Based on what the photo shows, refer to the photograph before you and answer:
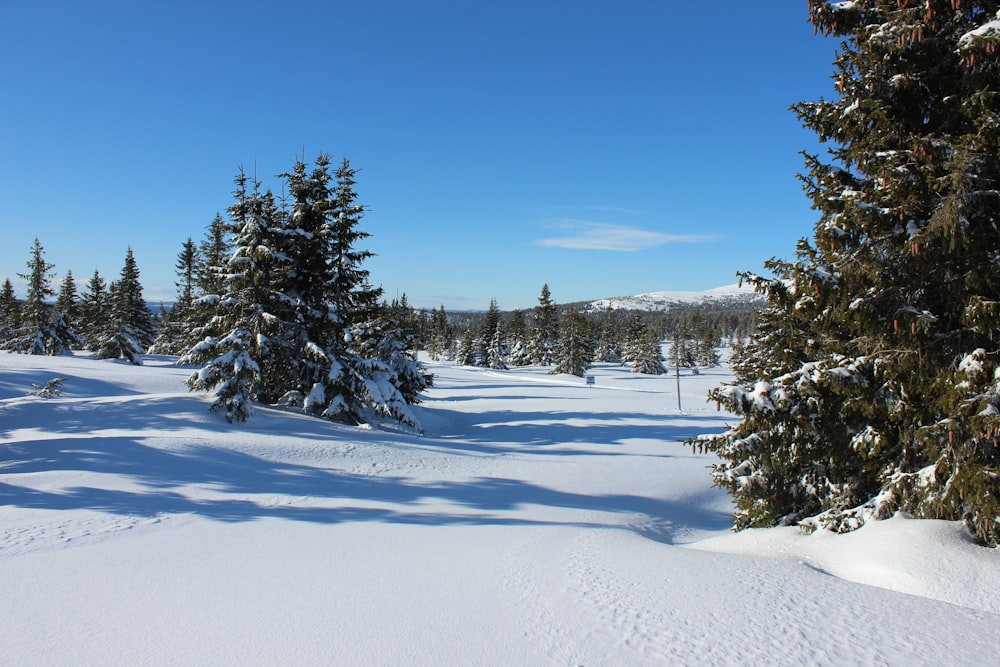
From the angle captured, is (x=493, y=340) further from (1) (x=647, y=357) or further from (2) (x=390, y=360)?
(2) (x=390, y=360)

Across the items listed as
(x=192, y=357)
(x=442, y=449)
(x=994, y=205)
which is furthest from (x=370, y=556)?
(x=192, y=357)

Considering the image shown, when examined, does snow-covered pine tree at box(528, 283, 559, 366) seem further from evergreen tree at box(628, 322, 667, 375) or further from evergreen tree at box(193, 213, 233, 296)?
evergreen tree at box(193, 213, 233, 296)

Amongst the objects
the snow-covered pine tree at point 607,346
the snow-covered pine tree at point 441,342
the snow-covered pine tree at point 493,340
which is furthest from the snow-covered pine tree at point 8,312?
the snow-covered pine tree at point 607,346

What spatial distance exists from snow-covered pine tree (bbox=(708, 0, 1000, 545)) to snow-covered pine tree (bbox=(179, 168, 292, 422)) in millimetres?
14366

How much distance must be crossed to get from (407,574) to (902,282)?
293 inches

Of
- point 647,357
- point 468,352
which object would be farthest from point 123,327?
point 647,357

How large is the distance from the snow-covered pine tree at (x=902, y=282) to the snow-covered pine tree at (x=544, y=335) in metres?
64.0

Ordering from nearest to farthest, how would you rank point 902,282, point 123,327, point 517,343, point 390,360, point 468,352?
point 902,282 → point 390,360 → point 123,327 → point 468,352 → point 517,343

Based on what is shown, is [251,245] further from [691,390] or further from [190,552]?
[691,390]

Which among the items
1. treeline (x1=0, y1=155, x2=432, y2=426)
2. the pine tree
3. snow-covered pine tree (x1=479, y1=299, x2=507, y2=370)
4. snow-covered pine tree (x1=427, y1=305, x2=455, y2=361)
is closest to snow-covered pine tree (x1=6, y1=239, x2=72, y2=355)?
the pine tree

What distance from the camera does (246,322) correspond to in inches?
701

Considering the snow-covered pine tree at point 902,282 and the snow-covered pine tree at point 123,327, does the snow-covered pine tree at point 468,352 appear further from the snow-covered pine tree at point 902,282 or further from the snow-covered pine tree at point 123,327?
the snow-covered pine tree at point 902,282

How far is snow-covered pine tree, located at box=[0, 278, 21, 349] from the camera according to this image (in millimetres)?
47406

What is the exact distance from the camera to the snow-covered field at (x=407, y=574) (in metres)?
4.33
